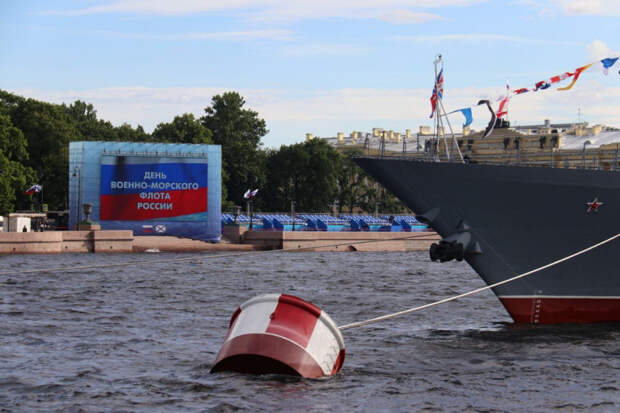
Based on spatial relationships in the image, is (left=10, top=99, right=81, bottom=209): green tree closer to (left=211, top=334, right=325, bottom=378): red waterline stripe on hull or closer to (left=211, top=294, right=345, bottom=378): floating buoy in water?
(left=211, top=334, right=325, bottom=378): red waterline stripe on hull

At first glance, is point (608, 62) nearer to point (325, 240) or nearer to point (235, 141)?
point (325, 240)

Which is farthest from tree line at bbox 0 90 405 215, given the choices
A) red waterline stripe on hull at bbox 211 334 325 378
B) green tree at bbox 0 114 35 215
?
red waterline stripe on hull at bbox 211 334 325 378

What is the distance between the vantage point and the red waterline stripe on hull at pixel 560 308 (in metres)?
20.7

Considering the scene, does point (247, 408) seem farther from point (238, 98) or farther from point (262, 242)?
point (238, 98)

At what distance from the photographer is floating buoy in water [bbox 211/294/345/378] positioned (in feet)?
46.2

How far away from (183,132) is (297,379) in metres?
86.3

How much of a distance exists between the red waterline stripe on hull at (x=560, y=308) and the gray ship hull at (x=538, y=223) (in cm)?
2

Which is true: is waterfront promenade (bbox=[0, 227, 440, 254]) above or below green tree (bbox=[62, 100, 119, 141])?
below

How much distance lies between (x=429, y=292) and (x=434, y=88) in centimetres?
1296

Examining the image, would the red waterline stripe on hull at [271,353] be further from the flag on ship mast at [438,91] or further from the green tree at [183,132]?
the green tree at [183,132]

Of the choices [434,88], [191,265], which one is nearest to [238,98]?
[191,265]

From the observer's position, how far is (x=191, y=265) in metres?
51.6

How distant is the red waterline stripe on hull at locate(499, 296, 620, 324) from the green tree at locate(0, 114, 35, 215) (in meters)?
53.1

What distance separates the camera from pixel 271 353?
14.1m
